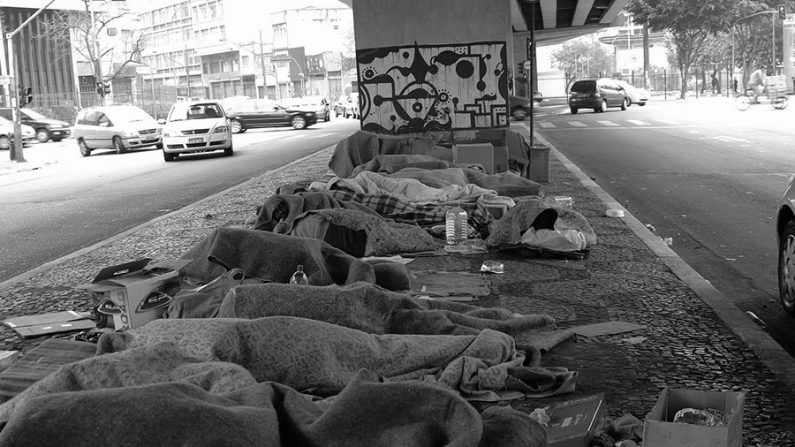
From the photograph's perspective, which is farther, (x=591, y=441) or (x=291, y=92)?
(x=291, y=92)

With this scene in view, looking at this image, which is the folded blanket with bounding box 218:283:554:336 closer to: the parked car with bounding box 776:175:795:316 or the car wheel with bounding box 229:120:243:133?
the parked car with bounding box 776:175:795:316

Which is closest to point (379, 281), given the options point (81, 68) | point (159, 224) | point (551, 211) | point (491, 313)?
point (491, 313)

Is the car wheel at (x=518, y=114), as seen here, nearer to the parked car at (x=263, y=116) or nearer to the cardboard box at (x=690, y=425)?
the parked car at (x=263, y=116)

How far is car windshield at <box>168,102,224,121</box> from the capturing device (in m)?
27.1

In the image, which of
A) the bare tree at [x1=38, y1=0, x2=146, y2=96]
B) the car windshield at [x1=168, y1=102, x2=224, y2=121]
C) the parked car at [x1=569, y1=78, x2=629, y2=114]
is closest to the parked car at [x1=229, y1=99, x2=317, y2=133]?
the parked car at [x1=569, y1=78, x2=629, y2=114]

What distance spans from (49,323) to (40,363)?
6.03 feet

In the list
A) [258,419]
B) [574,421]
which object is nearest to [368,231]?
[574,421]

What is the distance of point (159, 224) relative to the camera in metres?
11.7

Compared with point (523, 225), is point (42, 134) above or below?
above

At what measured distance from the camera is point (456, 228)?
8906mm

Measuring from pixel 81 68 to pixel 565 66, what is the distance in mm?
77907

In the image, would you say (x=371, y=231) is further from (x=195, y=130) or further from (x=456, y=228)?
(x=195, y=130)

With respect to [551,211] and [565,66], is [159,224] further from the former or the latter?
[565,66]

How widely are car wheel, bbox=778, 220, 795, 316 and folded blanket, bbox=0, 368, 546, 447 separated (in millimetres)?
3657
